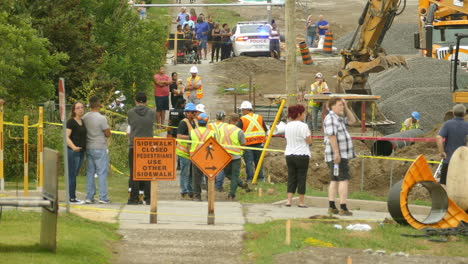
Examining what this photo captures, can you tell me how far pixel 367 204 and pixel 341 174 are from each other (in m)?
2.40

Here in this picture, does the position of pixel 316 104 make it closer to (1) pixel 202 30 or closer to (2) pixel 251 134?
(2) pixel 251 134

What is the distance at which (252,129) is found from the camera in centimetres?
2069

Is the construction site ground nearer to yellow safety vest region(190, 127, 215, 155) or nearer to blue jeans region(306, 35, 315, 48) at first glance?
yellow safety vest region(190, 127, 215, 155)

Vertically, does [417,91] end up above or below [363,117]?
above

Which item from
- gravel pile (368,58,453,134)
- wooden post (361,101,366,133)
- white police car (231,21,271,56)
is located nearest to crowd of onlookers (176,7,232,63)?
white police car (231,21,271,56)

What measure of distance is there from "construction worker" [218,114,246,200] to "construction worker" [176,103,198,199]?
0.54 metres

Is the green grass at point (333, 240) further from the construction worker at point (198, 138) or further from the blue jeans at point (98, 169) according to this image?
the construction worker at point (198, 138)

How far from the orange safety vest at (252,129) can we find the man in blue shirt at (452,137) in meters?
4.49

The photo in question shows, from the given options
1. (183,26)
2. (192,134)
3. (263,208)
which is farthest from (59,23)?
(183,26)

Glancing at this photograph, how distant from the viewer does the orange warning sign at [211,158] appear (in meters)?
15.4

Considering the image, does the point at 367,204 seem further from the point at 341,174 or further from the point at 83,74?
the point at 83,74

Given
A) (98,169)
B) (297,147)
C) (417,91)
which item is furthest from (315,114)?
(98,169)

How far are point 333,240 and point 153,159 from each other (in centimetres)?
307

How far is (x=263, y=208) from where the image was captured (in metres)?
17.7
